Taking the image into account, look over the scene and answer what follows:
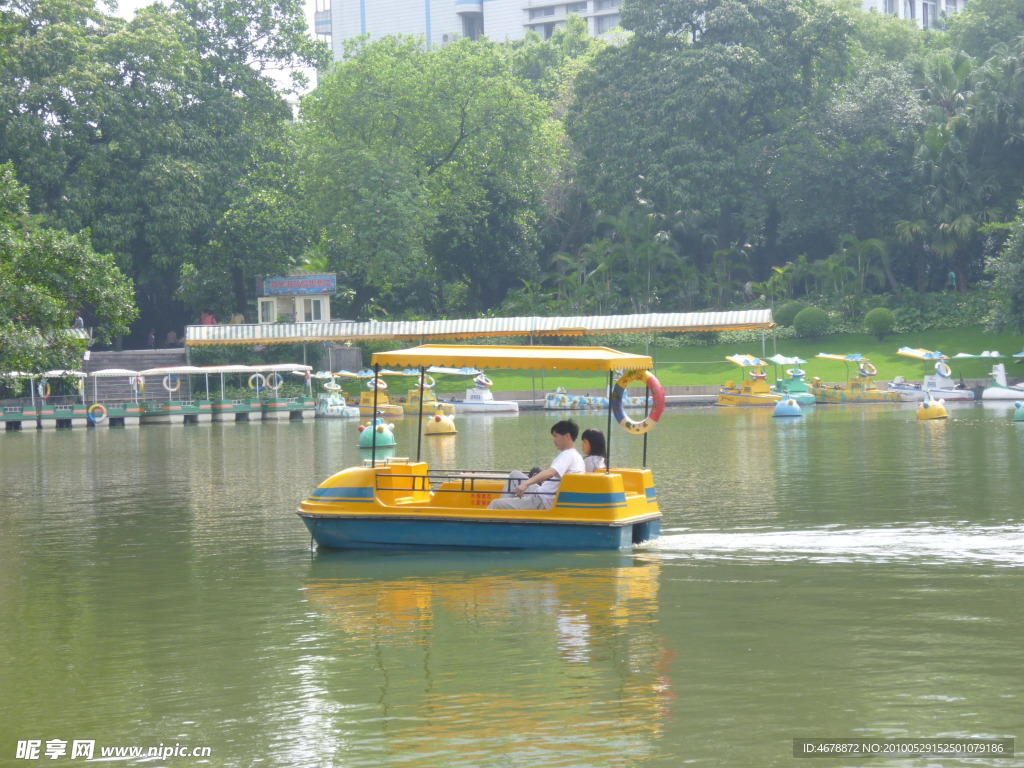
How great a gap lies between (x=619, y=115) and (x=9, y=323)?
48.6 meters

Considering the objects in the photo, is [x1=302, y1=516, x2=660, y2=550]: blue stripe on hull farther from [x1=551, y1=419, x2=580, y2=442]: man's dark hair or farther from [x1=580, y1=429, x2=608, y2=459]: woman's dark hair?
[x1=551, y1=419, x2=580, y2=442]: man's dark hair

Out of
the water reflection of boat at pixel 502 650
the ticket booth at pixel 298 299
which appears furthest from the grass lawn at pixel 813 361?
the water reflection of boat at pixel 502 650

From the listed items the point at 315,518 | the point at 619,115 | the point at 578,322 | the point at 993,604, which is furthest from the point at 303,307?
the point at 993,604

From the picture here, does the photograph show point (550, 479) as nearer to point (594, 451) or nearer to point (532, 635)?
point (594, 451)

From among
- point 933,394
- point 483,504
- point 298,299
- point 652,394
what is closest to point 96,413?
point 298,299

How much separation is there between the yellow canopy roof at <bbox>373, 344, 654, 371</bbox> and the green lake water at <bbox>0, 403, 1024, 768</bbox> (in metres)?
2.27

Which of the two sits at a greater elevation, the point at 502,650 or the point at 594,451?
the point at 594,451

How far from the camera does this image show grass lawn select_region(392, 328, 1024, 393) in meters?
56.2

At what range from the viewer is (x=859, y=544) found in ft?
50.4

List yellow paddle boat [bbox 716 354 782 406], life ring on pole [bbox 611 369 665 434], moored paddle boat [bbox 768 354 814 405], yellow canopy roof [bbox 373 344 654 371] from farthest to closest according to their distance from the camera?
yellow paddle boat [bbox 716 354 782 406] → moored paddle boat [bbox 768 354 814 405] → life ring on pole [bbox 611 369 665 434] → yellow canopy roof [bbox 373 344 654 371]

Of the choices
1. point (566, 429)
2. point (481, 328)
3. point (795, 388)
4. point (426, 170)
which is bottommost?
point (795, 388)

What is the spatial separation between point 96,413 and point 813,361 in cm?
3166

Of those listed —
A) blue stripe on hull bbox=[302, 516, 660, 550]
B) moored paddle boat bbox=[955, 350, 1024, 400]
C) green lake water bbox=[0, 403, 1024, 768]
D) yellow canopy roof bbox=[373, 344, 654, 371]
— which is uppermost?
yellow canopy roof bbox=[373, 344, 654, 371]

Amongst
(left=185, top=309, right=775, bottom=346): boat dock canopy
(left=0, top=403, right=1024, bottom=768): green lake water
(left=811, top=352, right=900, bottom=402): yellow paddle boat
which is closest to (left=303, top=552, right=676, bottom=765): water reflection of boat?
(left=0, top=403, right=1024, bottom=768): green lake water
